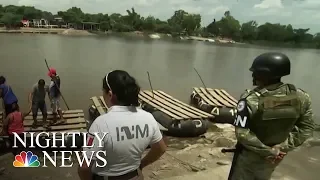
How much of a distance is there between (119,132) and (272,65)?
4.52 feet

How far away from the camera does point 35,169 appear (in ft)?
19.4

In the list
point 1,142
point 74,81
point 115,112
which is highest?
point 115,112

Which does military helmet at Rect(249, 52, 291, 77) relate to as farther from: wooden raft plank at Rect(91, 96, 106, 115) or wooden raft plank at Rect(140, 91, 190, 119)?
wooden raft plank at Rect(91, 96, 106, 115)

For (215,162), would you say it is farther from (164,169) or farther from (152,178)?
(152,178)

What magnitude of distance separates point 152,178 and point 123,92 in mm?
3784

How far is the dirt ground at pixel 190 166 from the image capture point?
224 inches

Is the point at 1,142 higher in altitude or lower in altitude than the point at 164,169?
higher

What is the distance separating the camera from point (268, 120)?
2.63 meters

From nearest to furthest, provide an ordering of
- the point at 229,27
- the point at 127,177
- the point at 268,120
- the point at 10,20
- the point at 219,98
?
the point at 127,177, the point at 268,120, the point at 219,98, the point at 10,20, the point at 229,27

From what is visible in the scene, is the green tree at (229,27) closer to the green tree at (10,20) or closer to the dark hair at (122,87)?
the green tree at (10,20)

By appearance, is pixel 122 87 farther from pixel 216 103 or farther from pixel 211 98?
pixel 211 98

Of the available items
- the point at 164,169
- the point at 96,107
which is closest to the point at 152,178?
the point at 164,169

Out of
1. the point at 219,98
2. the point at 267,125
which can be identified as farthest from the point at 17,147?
the point at 219,98

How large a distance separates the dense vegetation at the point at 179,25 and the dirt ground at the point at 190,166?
85331 mm
